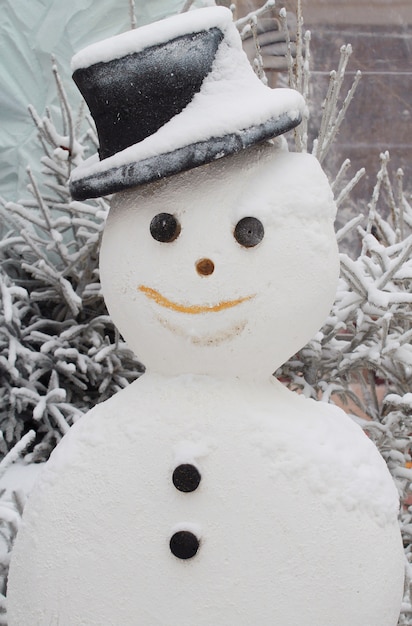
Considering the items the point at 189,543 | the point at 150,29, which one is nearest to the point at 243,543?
the point at 189,543

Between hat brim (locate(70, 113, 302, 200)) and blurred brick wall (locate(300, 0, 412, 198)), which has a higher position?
hat brim (locate(70, 113, 302, 200))

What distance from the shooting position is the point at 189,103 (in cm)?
159

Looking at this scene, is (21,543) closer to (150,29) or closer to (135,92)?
(135,92)

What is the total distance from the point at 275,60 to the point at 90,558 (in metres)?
3.57

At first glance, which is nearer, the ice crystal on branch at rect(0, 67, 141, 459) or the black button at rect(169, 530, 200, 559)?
the black button at rect(169, 530, 200, 559)

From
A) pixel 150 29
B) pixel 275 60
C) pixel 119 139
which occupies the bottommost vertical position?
pixel 275 60

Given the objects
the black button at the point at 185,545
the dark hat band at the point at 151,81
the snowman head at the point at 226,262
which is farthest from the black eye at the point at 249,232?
the black button at the point at 185,545

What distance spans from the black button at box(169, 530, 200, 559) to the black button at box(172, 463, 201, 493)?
75mm

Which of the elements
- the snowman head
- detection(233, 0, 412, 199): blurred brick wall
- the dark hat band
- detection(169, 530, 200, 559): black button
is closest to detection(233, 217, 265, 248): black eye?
the snowman head

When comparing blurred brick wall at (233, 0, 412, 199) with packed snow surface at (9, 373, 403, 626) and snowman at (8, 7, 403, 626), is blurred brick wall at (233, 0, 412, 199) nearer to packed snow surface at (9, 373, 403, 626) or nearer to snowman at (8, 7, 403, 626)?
snowman at (8, 7, 403, 626)

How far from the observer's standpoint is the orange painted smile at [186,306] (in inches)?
62.5

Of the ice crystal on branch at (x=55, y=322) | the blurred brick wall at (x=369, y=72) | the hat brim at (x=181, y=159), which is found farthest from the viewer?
the blurred brick wall at (x=369, y=72)

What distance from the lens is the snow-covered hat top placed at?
153cm

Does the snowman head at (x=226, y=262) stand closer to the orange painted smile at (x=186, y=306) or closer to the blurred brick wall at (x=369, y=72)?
the orange painted smile at (x=186, y=306)
